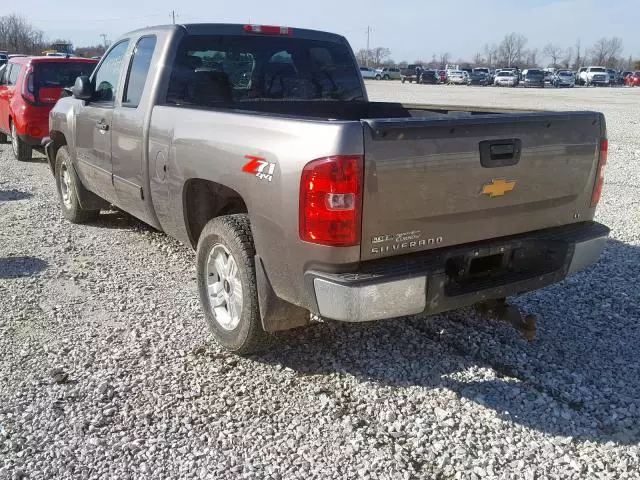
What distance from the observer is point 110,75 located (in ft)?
18.0

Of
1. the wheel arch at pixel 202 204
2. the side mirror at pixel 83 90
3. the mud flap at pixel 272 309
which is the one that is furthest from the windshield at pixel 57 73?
the mud flap at pixel 272 309

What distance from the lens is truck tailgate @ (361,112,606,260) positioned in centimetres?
289

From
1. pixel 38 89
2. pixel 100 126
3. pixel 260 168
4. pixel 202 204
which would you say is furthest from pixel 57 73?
pixel 260 168

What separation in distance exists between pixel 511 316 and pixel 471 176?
101 cm

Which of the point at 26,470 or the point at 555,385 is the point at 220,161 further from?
the point at 555,385

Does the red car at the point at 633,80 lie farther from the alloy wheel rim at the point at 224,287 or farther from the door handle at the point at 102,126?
the alloy wheel rim at the point at 224,287

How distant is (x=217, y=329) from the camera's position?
3877 mm

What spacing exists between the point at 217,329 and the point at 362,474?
1.46 m

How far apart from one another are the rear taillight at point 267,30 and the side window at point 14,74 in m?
7.40

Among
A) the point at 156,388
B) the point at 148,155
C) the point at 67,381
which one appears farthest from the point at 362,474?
the point at 148,155

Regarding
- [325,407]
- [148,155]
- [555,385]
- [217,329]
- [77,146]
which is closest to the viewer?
[325,407]

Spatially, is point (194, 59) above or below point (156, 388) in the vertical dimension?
above

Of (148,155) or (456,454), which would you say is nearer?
(456,454)

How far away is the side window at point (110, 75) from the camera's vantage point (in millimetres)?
5250
